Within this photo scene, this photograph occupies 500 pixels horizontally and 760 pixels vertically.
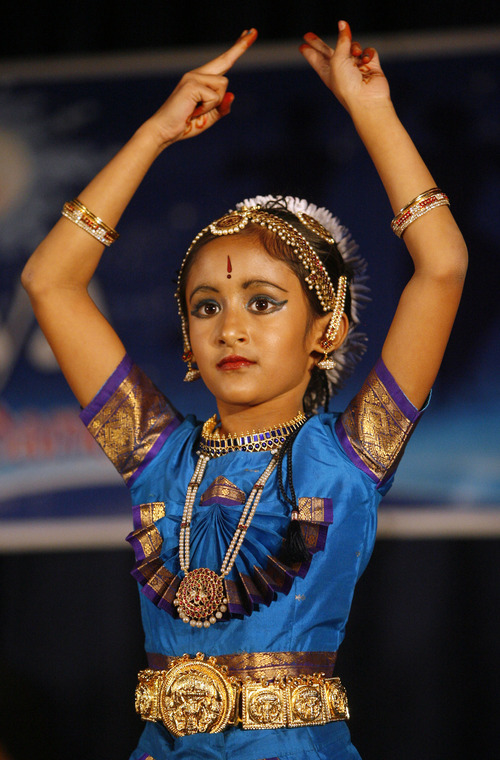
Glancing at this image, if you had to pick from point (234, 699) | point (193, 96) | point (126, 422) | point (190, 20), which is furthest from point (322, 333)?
point (190, 20)

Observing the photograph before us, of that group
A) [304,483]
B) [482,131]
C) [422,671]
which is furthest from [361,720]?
[482,131]

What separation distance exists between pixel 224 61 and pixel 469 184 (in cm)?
96

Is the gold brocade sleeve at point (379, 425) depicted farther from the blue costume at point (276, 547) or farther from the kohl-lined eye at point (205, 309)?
the kohl-lined eye at point (205, 309)

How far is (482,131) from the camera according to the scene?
8.60 feet

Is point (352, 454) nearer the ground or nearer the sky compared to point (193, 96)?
nearer the ground

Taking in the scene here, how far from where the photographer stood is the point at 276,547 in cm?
170

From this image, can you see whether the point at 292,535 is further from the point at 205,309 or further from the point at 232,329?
the point at 205,309

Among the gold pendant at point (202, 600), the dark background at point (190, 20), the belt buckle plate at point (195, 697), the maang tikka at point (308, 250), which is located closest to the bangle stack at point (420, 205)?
the maang tikka at point (308, 250)

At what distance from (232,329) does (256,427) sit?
0.78ft

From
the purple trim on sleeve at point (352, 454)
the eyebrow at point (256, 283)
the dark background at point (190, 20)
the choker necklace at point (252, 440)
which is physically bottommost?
the purple trim on sleeve at point (352, 454)

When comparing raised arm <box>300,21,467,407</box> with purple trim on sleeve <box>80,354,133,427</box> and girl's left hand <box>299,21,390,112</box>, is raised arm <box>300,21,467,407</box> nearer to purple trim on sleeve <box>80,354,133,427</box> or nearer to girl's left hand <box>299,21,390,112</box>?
A: girl's left hand <box>299,21,390,112</box>

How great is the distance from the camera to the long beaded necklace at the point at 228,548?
5.36ft

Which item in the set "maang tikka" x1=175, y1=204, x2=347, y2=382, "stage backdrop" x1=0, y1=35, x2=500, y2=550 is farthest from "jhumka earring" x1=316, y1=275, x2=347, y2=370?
"stage backdrop" x1=0, y1=35, x2=500, y2=550

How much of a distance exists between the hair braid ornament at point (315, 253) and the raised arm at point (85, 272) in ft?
0.64
